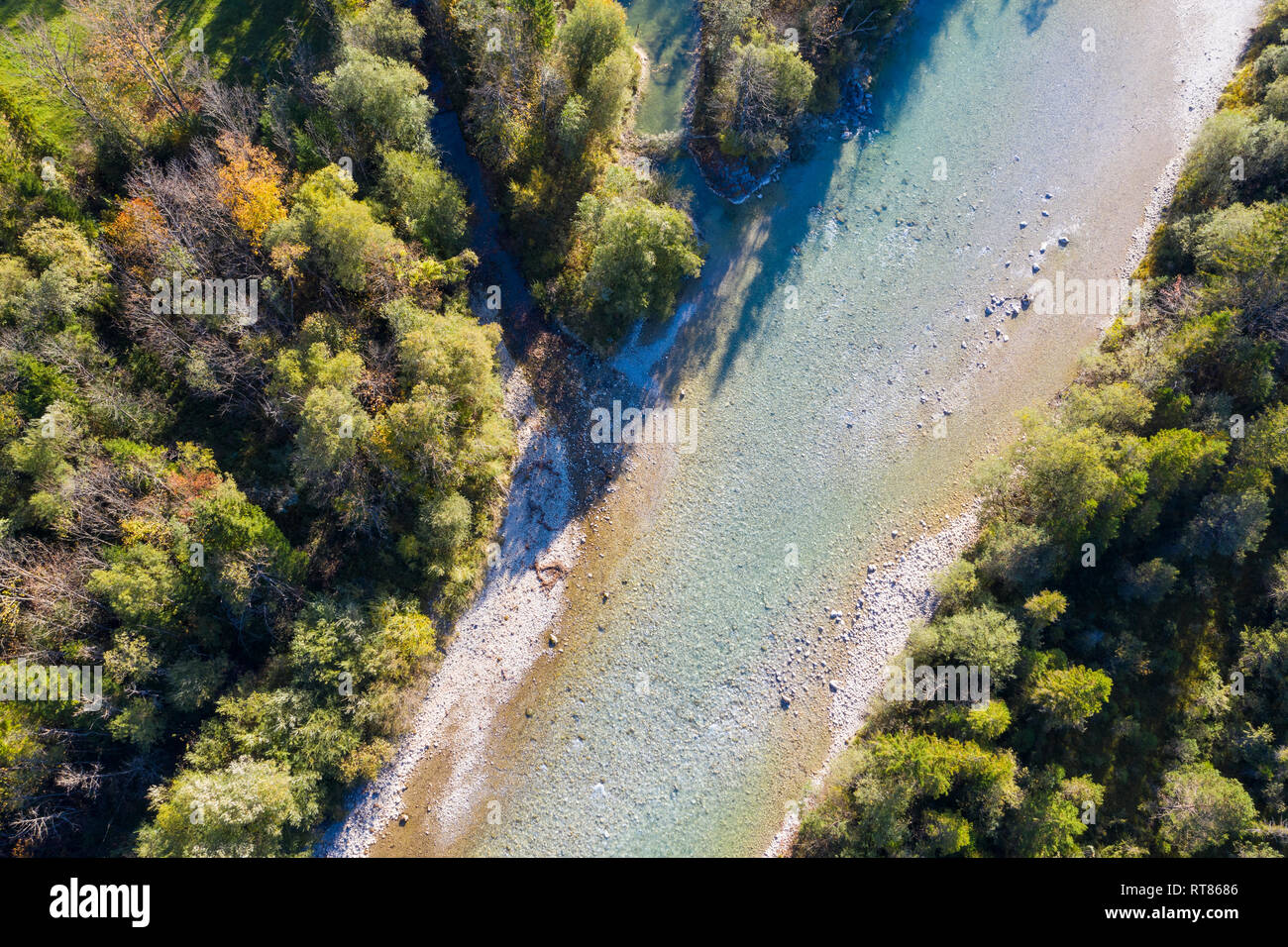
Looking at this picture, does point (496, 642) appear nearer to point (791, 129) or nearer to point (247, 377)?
point (247, 377)

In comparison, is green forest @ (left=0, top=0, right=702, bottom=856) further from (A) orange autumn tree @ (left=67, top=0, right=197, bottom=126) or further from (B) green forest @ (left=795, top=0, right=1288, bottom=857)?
(B) green forest @ (left=795, top=0, right=1288, bottom=857)

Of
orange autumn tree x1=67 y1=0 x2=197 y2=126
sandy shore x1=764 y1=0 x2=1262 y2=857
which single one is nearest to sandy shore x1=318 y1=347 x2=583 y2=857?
sandy shore x1=764 y1=0 x2=1262 y2=857

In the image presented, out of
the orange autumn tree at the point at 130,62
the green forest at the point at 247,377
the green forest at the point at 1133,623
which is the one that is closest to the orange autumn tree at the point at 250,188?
the green forest at the point at 247,377

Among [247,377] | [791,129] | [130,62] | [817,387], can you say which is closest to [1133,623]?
[817,387]

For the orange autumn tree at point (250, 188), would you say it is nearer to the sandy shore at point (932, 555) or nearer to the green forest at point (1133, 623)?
the sandy shore at point (932, 555)

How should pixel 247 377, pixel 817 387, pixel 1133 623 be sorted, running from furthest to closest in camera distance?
1. pixel 817 387
2. pixel 1133 623
3. pixel 247 377
